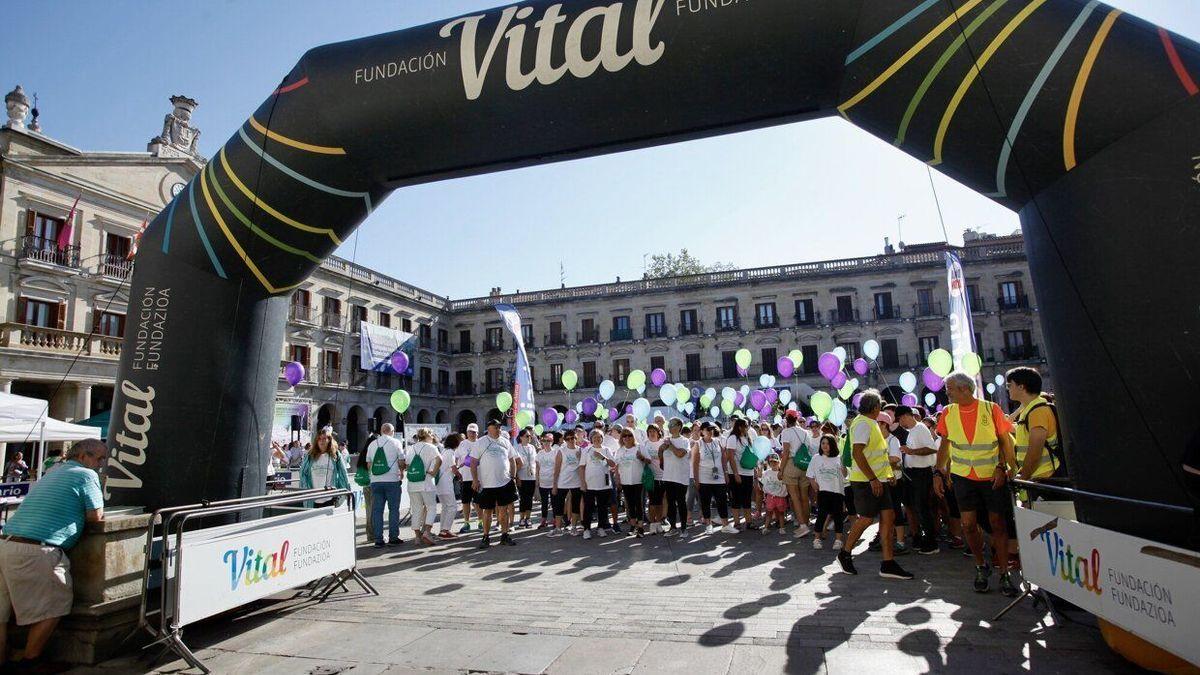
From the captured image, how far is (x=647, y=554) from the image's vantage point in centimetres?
740

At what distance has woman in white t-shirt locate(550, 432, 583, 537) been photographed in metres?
9.48

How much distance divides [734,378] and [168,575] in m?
37.0

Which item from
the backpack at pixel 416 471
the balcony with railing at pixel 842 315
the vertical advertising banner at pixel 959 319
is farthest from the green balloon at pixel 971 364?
the balcony with railing at pixel 842 315

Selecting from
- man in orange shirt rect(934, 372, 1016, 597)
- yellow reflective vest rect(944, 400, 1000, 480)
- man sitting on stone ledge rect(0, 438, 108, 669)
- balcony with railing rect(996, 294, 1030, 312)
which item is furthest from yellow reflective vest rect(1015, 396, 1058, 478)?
balcony with railing rect(996, 294, 1030, 312)

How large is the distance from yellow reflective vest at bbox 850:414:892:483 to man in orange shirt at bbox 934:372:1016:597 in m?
0.61

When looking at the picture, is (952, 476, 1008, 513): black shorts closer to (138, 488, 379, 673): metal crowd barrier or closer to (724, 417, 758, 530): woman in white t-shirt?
(724, 417, 758, 530): woman in white t-shirt

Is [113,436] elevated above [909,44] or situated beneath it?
situated beneath

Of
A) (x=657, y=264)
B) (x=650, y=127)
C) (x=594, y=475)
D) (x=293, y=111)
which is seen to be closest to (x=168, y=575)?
(x=293, y=111)

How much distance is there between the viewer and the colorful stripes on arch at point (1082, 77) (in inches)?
130

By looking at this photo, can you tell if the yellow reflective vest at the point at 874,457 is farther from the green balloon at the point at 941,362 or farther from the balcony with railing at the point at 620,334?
the balcony with railing at the point at 620,334

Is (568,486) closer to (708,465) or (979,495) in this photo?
(708,465)

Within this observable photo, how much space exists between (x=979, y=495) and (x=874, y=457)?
91cm

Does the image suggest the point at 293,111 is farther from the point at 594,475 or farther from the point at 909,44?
the point at 594,475

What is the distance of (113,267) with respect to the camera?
2373cm
